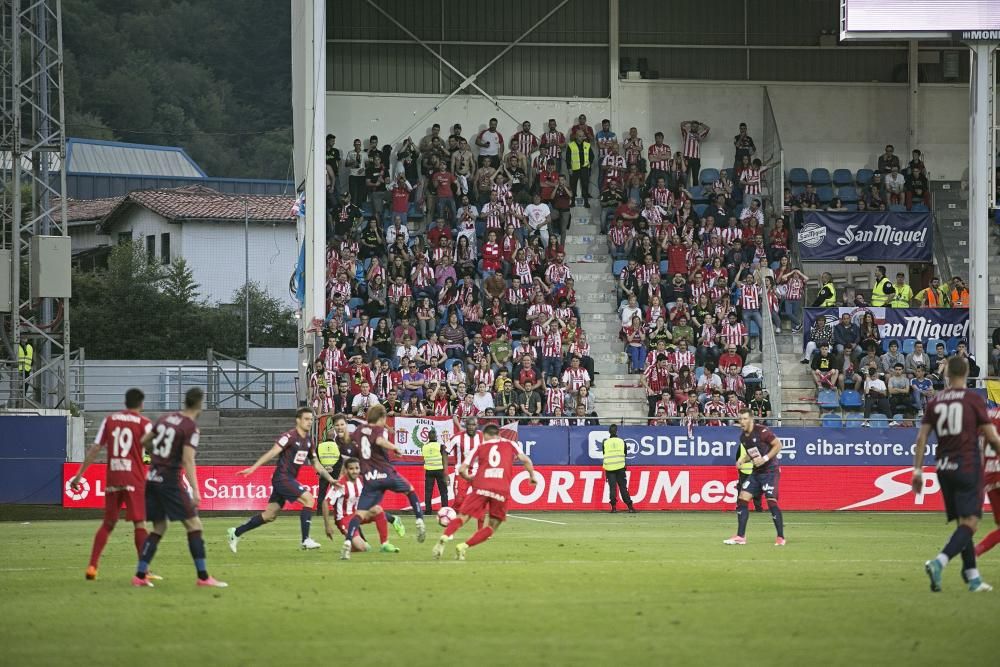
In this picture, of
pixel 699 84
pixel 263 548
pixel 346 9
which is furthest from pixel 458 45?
pixel 263 548

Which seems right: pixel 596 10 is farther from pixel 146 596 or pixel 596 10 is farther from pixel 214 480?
pixel 146 596

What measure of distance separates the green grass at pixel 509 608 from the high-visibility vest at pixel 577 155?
73.5ft

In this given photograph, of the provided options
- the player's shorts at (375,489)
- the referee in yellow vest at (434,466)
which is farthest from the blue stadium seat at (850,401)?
the player's shorts at (375,489)

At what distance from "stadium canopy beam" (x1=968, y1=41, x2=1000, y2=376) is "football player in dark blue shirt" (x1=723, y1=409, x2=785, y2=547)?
15.2 meters

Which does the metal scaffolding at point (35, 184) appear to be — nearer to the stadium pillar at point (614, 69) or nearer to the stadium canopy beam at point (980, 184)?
the stadium pillar at point (614, 69)

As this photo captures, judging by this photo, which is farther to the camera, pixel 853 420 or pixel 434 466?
pixel 853 420

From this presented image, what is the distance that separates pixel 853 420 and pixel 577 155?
40.8ft

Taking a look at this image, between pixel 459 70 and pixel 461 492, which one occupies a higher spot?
pixel 459 70

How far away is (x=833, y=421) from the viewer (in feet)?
112

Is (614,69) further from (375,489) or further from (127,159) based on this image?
(127,159)

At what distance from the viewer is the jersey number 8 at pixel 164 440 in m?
14.2

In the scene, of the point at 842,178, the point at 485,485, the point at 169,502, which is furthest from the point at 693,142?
the point at 169,502

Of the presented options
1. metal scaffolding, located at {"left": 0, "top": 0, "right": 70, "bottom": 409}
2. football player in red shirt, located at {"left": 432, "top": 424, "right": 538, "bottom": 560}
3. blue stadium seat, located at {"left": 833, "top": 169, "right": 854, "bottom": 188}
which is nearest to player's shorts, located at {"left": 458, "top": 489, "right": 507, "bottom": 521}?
football player in red shirt, located at {"left": 432, "top": 424, "right": 538, "bottom": 560}

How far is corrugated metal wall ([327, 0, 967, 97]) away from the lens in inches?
1748
